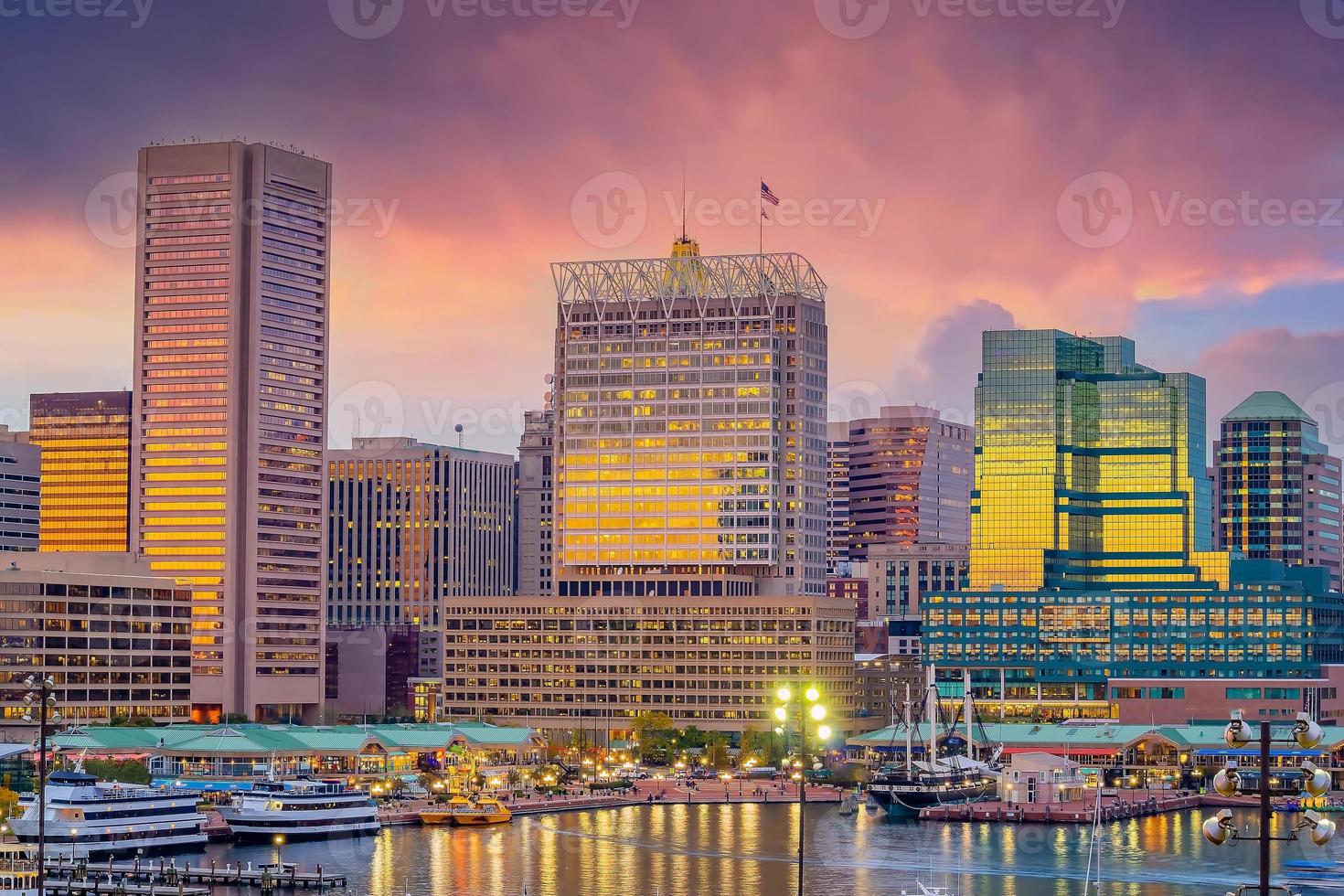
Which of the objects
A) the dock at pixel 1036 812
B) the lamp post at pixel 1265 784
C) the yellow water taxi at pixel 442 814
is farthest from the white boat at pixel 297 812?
the lamp post at pixel 1265 784

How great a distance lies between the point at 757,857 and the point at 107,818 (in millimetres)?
46384

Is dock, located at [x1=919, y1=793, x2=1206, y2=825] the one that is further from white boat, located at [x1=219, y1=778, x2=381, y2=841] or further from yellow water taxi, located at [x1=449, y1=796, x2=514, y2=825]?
white boat, located at [x1=219, y1=778, x2=381, y2=841]

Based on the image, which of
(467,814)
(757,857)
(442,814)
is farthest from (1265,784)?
(442,814)

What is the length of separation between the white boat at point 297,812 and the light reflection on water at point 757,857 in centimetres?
170

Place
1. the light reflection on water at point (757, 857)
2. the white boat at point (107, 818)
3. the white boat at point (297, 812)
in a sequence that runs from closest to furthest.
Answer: the light reflection on water at point (757, 857) < the white boat at point (107, 818) < the white boat at point (297, 812)

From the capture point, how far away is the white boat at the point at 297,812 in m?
160

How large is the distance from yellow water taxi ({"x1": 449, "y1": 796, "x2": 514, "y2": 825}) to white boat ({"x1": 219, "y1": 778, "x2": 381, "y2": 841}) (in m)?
11.3

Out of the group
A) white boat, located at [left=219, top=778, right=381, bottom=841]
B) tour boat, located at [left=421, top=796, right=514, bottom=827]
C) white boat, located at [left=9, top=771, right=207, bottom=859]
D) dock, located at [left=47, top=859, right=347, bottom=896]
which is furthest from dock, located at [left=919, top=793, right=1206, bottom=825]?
dock, located at [left=47, top=859, right=347, bottom=896]

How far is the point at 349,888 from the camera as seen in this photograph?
128500mm

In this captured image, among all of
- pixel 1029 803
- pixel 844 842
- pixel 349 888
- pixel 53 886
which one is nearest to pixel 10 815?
pixel 53 886

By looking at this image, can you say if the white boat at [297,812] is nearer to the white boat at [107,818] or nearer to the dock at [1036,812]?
the white boat at [107,818]

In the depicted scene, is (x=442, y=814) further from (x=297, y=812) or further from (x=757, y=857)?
(x=757, y=857)

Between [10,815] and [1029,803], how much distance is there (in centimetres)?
9670

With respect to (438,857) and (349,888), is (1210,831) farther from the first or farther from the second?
(438,857)
